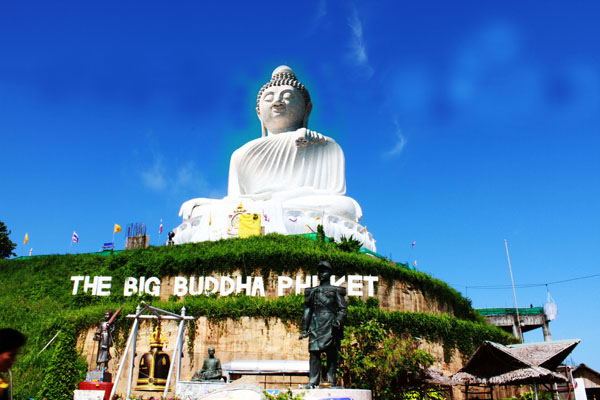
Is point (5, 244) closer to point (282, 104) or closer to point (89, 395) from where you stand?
point (282, 104)

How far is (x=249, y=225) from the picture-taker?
62.1ft

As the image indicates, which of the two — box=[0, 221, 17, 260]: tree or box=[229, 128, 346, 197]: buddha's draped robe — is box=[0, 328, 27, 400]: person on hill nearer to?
box=[229, 128, 346, 197]: buddha's draped robe

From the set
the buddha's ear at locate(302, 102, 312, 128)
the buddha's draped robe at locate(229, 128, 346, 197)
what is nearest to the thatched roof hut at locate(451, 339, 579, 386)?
the buddha's draped robe at locate(229, 128, 346, 197)

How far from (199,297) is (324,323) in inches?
381

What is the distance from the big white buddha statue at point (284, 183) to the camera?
797 inches

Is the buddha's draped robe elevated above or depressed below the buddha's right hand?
above

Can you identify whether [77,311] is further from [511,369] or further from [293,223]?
[511,369]

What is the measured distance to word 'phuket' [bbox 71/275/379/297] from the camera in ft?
50.9

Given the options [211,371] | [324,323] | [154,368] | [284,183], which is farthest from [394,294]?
[324,323]

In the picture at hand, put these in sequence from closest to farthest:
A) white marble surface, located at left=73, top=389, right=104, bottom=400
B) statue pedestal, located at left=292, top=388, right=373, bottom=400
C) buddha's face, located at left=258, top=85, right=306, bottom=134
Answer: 1. statue pedestal, located at left=292, top=388, right=373, bottom=400
2. white marble surface, located at left=73, top=389, right=104, bottom=400
3. buddha's face, located at left=258, top=85, right=306, bottom=134

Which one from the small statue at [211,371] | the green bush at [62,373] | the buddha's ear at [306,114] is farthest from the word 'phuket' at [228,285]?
the buddha's ear at [306,114]

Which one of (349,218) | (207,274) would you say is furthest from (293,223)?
(207,274)

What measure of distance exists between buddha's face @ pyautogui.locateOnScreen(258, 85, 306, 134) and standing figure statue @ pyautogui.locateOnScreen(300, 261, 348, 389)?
64.2 ft

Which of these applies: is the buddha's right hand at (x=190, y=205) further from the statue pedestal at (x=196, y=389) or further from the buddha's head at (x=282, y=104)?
the statue pedestal at (x=196, y=389)
